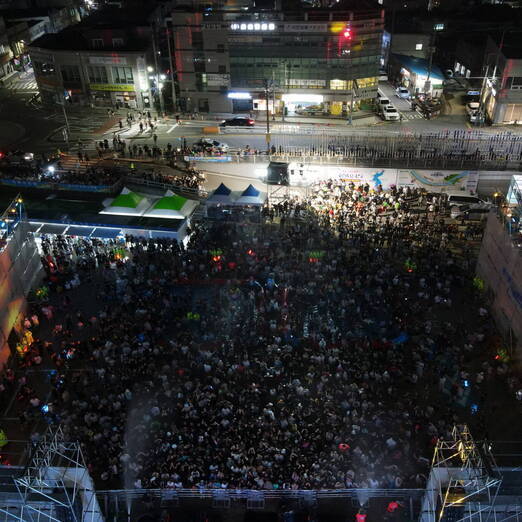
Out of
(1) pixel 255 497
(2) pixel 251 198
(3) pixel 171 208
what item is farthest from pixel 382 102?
(1) pixel 255 497

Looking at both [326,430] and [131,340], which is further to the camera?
[131,340]

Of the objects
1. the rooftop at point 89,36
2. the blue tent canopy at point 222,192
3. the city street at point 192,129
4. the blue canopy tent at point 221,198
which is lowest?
the city street at point 192,129

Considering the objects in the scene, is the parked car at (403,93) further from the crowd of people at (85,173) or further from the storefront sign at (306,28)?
the crowd of people at (85,173)

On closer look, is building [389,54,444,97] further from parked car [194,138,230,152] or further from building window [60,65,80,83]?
building window [60,65,80,83]

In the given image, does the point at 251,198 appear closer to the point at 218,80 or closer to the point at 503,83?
the point at 218,80

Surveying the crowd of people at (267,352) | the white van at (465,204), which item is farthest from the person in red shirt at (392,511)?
the white van at (465,204)

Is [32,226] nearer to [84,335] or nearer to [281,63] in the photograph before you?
[84,335]

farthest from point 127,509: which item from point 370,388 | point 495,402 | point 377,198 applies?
point 377,198
